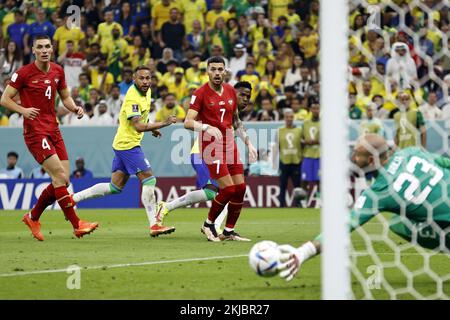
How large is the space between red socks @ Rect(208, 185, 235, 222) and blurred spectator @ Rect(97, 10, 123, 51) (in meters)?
11.5

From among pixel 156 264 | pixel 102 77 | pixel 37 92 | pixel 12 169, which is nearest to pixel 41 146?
pixel 37 92

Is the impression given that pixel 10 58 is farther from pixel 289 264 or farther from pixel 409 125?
pixel 289 264

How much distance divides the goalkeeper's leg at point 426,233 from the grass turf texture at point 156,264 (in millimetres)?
299

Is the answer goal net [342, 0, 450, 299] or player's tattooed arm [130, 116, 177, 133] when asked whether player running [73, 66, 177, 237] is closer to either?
player's tattooed arm [130, 116, 177, 133]

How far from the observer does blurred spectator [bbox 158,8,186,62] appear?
2162 cm

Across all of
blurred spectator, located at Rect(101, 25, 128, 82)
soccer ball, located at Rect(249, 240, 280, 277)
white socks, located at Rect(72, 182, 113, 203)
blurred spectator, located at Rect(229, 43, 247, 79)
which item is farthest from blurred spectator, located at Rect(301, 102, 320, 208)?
soccer ball, located at Rect(249, 240, 280, 277)

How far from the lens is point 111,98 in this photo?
66.9 feet

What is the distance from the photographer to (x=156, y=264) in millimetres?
8469

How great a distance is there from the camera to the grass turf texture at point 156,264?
6727 mm

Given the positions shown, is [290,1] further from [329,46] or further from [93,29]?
[329,46]

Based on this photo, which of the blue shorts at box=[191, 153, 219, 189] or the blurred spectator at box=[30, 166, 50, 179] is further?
the blurred spectator at box=[30, 166, 50, 179]

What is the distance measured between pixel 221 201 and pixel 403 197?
4.61 metres

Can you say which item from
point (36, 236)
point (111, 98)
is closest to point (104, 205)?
point (111, 98)

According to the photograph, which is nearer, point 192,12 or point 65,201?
point 65,201
